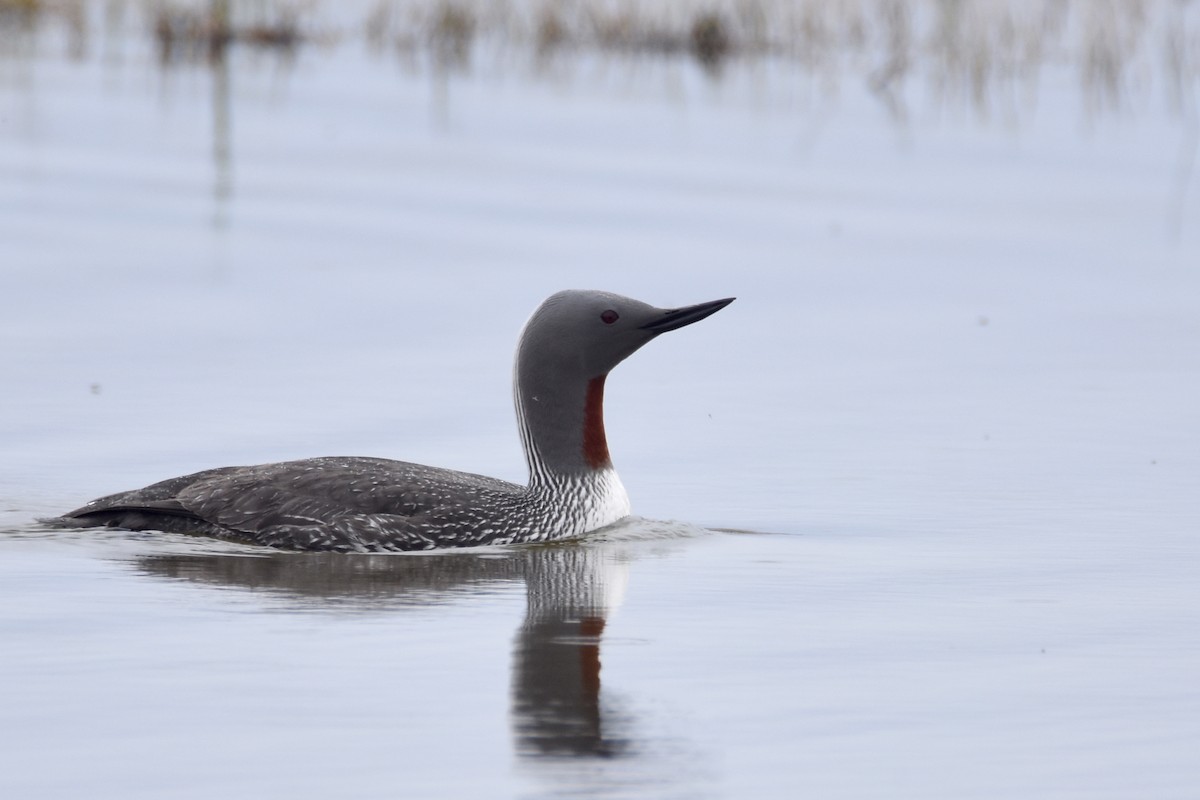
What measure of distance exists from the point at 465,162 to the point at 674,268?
3.99 meters

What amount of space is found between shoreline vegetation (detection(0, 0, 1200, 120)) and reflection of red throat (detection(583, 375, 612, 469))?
13.8 meters

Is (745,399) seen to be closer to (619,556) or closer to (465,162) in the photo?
(619,556)

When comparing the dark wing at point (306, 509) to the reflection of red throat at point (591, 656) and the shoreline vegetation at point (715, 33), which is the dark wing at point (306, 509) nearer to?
the reflection of red throat at point (591, 656)

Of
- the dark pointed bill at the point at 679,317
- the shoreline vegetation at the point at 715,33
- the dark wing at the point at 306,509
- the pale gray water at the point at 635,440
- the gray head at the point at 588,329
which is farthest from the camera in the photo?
the shoreline vegetation at the point at 715,33

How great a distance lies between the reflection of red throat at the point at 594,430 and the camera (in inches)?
314

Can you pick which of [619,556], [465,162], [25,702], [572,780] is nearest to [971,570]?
[619,556]

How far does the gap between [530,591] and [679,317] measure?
1368 mm

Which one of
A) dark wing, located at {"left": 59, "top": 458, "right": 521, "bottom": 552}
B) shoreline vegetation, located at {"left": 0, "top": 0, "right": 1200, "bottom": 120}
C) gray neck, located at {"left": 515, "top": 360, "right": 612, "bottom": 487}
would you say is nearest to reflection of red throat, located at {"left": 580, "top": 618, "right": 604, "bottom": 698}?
dark wing, located at {"left": 59, "top": 458, "right": 521, "bottom": 552}

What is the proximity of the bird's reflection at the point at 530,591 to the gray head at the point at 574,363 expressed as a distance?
40cm

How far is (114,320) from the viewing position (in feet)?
36.1

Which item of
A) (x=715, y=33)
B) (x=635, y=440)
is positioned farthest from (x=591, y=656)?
(x=715, y=33)

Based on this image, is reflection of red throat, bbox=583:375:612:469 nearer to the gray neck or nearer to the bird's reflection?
the gray neck

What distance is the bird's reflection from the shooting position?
535 centimetres

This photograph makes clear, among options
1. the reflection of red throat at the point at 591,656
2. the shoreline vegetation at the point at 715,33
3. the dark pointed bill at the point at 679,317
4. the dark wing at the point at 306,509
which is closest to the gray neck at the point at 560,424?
the dark pointed bill at the point at 679,317
